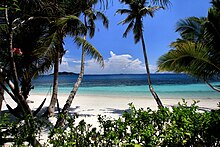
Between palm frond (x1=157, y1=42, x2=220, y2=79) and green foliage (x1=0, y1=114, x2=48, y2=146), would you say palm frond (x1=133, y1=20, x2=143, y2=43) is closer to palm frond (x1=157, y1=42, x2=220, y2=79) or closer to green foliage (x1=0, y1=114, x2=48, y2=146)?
palm frond (x1=157, y1=42, x2=220, y2=79)

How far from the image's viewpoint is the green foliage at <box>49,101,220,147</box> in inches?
85.4

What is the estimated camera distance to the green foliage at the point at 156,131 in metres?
2.17

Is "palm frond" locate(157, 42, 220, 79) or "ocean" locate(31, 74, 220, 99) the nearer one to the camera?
"palm frond" locate(157, 42, 220, 79)

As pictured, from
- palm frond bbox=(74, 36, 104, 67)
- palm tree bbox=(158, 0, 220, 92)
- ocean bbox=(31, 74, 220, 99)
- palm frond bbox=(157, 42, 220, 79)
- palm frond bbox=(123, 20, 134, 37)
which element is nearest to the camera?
palm tree bbox=(158, 0, 220, 92)

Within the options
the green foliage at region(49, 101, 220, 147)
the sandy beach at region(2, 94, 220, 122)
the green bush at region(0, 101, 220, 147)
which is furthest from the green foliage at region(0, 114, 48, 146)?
the sandy beach at region(2, 94, 220, 122)

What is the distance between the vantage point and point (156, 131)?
2.35m

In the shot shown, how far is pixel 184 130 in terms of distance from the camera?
7.60 ft

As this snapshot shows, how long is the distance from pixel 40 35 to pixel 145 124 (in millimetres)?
5948

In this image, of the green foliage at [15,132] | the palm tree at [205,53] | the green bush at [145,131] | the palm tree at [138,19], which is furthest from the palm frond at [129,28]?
the green foliage at [15,132]

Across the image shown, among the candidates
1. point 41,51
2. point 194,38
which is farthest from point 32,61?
point 194,38

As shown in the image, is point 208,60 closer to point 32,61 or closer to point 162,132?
point 162,132

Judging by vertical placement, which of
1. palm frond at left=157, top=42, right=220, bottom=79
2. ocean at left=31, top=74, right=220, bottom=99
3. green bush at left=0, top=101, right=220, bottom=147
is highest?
palm frond at left=157, top=42, right=220, bottom=79

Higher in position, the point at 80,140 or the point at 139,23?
the point at 139,23

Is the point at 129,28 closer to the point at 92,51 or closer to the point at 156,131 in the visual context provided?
the point at 92,51
